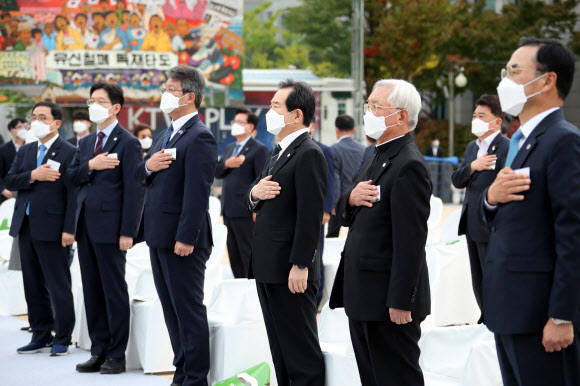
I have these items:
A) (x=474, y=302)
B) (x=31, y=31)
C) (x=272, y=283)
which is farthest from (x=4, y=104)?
(x=272, y=283)

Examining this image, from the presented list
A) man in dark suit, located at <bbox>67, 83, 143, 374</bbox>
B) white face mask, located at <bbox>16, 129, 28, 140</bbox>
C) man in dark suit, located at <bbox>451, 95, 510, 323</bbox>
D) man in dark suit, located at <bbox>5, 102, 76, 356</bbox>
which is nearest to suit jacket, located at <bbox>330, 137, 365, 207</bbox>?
man in dark suit, located at <bbox>451, 95, 510, 323</bbox>

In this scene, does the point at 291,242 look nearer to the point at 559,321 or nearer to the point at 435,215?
the point at 559,321

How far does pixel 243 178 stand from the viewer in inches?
297

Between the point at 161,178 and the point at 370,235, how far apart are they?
1671 mm

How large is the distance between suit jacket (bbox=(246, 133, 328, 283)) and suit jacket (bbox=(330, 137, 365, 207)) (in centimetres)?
423

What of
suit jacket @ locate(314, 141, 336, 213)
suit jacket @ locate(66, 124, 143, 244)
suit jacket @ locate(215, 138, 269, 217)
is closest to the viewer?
suit jacket @ locate(66, 124, 143, 244)

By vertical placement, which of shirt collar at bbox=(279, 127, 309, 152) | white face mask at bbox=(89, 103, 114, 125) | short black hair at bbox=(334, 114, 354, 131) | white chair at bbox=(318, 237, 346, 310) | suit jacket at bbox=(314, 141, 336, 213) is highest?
white face mask at bbox=(89, 103, 114, 125)

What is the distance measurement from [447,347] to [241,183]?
3.92 meters

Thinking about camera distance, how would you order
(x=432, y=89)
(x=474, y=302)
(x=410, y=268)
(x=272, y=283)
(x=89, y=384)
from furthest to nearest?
1. (x=432, y=89)
2. (x=474, y=302)
3. (x=89, y=384)
4. (x=272, y=283)
5. (x=410, y=268)

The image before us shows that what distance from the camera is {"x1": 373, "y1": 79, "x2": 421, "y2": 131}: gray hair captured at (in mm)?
3295

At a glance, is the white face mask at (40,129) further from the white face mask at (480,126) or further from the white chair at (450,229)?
the white chair at (450,229)

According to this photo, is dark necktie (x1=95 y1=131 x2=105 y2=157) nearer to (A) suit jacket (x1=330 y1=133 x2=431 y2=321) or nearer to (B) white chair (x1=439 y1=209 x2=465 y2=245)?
(A) suit jacket (x1=330 y1=133 x2=431 y2=321)

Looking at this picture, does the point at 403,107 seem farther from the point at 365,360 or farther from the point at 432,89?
the point at 432,89

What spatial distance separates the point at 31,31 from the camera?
16906mm
